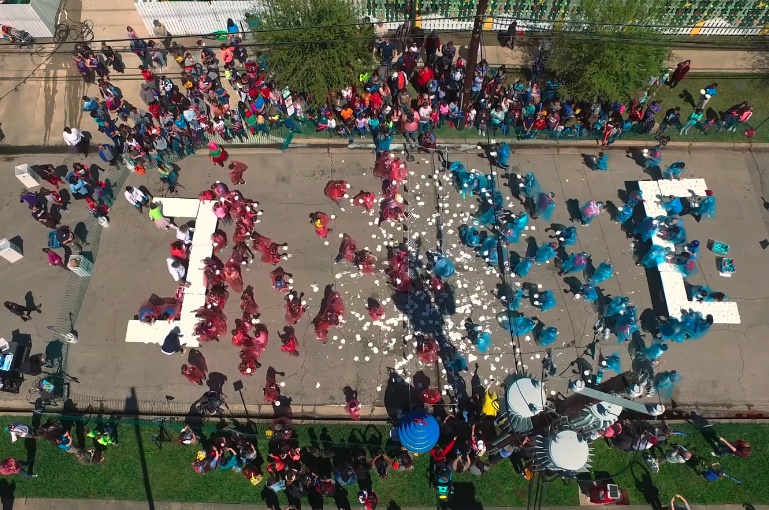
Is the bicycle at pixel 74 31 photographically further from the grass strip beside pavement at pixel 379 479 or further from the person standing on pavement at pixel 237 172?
the grass strip beside pavement at pixel 379 479

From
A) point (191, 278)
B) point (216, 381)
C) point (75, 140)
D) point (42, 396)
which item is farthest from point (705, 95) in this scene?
point (42, 396)

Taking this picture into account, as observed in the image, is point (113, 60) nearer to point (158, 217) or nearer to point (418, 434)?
point (158, 217)

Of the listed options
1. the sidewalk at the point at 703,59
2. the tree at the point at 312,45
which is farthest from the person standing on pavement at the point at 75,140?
the sidewalk at the point at 703,59

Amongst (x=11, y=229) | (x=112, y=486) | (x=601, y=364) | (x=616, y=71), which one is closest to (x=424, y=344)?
(x=601, y=364)

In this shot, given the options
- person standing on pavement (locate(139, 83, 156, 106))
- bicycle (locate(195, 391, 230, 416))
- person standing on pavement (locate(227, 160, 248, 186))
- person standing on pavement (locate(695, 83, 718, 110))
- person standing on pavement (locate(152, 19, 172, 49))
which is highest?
person standing on pavement (locate(152, 19, 172, 49))

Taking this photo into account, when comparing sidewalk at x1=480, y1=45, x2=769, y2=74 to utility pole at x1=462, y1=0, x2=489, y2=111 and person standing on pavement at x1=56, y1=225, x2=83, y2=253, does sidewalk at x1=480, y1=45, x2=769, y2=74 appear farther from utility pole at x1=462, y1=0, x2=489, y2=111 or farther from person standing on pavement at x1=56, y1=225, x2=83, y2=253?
person standing on pavement at x1=56, y1=225, x2=83, y2=253

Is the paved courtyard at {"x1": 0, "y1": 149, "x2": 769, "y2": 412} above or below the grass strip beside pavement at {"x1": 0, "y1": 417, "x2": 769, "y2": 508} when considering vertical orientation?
above

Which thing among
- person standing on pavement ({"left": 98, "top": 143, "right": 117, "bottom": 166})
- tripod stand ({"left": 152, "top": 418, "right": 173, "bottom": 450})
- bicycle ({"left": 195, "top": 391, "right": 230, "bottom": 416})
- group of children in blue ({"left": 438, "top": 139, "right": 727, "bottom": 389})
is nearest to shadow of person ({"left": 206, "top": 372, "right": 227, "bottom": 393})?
bicycle ({"left": 195, "top": 391, "right": 230, "bottom": 416})
